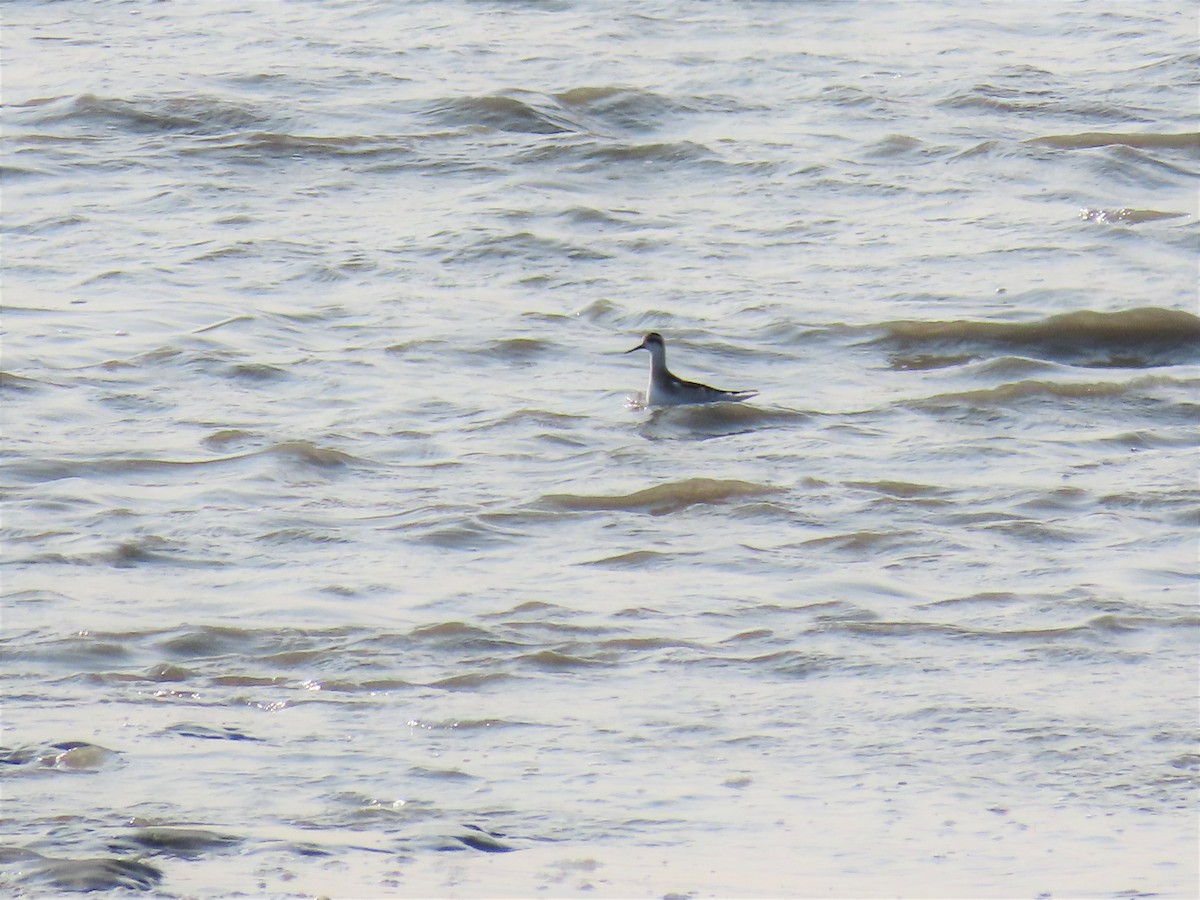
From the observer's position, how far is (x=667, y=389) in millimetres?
8984

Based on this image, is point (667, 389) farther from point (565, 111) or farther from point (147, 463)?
point (565, 111)

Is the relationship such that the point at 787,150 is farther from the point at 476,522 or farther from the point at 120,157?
the point at 476,522

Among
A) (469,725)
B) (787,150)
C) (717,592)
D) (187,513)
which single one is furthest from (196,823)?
(787,150)

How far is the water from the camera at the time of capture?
5.01 m

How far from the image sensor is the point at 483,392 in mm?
9383

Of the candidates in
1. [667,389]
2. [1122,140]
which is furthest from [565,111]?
[667,389]

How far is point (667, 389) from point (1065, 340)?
7.68 ft

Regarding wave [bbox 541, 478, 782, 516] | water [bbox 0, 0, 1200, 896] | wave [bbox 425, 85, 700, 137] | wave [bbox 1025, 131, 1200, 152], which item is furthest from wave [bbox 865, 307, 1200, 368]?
wave [bbox 425, 85, 700, 137]

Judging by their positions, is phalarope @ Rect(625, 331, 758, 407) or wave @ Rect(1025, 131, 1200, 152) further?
wave @ Rect(1025, 131, 1200, 152)

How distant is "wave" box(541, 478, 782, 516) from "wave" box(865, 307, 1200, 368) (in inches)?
80.0

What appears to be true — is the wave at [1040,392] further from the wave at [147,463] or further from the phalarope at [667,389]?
the wave at [147,463]

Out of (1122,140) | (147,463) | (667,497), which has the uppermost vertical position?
(1122,140)

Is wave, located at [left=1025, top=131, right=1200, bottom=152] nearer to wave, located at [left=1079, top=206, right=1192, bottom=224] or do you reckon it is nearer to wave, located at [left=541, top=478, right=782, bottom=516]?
wave, located at [left=1079, top=206, right=1192, bottom=224]

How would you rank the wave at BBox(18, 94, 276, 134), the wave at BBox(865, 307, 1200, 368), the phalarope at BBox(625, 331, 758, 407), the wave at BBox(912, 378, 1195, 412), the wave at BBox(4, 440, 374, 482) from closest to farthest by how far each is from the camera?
the wave at BBox(4, 440, 374, 482)
the phalarope at BBox(625, 331, 758, 407)
the wave at BBox(912, 378, 1195, 412)
the wave at BBox(865, 307, 1200, 368)
the wave at BBox(18, 94, 276, 134)
